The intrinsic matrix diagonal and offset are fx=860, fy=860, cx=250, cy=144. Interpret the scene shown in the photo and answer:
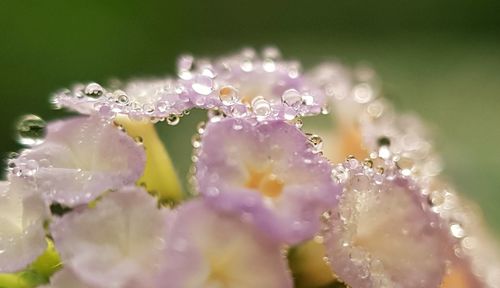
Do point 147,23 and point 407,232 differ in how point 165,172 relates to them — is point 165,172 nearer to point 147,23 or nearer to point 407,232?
point 407,232

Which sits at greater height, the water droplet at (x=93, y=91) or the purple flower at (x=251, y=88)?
the purple flower at (x=251, y=88)

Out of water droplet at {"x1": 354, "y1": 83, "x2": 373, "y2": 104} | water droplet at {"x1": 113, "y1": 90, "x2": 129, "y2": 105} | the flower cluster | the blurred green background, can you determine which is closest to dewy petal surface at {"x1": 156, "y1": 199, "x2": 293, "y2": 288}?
the flower cluster

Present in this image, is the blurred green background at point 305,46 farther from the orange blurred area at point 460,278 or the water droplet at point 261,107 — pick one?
the water droplet at point 261,107

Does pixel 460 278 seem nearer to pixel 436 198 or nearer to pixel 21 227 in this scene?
pixel 436 198

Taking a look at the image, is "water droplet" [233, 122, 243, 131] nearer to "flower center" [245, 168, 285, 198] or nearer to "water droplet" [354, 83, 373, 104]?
"flower center" [245, 168, 285, 198]

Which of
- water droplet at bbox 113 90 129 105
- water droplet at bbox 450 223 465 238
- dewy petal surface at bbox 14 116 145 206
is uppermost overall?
water droplet at bbox 450 223 465 238

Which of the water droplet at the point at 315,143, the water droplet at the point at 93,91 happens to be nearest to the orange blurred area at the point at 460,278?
the water droplet at the point at 315,143

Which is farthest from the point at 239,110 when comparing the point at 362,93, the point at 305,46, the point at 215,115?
the point at 305,46
